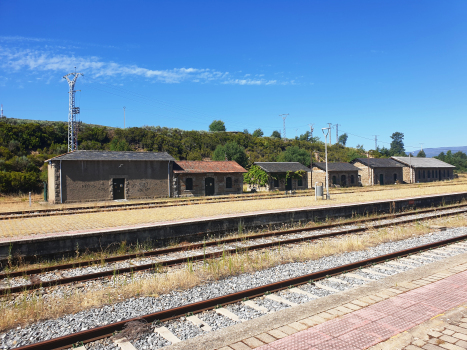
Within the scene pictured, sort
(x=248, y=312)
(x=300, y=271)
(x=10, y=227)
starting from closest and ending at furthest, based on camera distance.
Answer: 1. (x=248, y=312)
2. (x=300, y=271)
3. (x=10, y=227)

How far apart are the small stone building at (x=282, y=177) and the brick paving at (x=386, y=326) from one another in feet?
104

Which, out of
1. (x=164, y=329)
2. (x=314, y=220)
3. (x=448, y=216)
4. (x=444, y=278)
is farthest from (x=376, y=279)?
(x=448, y=216)

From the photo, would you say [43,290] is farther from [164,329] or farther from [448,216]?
[448,216]

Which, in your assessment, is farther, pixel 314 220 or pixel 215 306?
pixel 314 220

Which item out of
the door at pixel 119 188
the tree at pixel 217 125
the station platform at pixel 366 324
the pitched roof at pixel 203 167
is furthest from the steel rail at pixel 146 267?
the tree at pixel 217 125

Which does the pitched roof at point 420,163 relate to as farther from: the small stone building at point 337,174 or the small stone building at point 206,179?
the small stone building at point 206,179

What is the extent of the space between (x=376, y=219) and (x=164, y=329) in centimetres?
1422

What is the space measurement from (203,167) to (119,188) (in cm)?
883

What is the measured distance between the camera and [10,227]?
44.9 feet

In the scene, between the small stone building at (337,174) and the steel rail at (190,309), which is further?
the small stone building at (337,174)

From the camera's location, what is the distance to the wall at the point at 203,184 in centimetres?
3197

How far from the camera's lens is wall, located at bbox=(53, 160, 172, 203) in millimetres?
26894

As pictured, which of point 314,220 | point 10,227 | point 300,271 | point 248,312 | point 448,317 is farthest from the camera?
point 314,220

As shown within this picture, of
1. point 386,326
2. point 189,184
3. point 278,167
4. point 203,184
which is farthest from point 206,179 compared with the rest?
point 386,326
